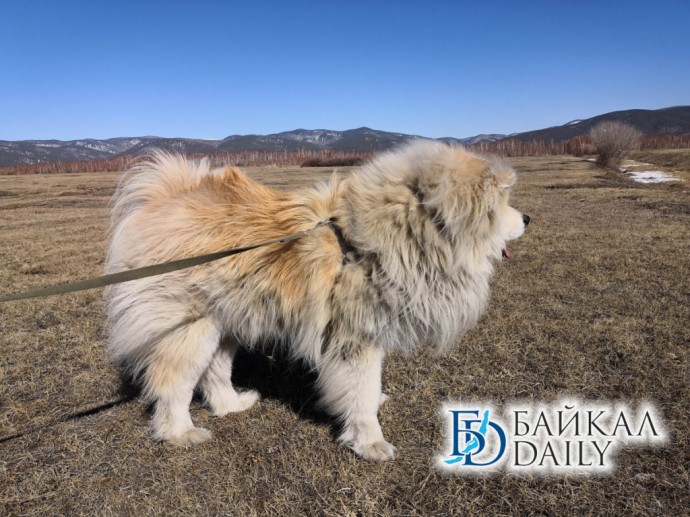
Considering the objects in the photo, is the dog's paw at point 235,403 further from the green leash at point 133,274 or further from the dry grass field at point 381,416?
the green leash at point 133,274

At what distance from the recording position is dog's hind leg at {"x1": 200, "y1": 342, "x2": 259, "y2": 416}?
2988mm

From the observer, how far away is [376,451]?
2.53 m

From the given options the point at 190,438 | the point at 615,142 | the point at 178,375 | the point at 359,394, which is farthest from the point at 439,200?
the point at 615,142

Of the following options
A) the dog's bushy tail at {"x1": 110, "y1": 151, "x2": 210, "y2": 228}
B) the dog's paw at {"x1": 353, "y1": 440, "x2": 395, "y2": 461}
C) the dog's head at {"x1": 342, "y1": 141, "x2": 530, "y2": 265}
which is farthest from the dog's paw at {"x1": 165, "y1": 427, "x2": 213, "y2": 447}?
the dog's head at {"x1": 342, "y1": 141, "x2": 530, "y2": 265}

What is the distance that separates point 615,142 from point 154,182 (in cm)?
3139

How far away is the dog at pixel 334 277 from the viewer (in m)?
2.44

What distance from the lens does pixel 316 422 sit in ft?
9.68

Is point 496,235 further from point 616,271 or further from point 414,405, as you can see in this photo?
point 616,271

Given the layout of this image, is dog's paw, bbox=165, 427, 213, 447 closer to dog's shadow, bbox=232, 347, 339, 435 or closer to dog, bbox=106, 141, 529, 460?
dog, bbox=106, 141, 529, 460

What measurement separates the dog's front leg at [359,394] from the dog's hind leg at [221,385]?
0.80m

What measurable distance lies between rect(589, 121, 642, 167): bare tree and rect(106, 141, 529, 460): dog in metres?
30.2

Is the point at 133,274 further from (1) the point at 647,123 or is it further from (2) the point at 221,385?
(1) the point at 647,123

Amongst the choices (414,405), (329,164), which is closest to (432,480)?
(414,405)

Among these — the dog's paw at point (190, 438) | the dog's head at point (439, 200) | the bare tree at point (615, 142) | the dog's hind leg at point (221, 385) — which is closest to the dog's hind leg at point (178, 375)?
the dog's paw at point (190, 438)
